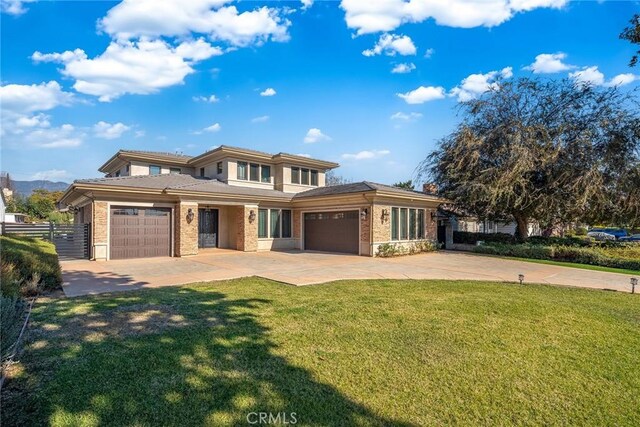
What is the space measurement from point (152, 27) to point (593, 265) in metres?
19.0

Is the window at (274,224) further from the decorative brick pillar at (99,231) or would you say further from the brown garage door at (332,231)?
the decorative brick pillar at (99,231)

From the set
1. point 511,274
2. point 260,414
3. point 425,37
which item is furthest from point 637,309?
point 425,37

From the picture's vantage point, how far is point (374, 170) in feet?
97.0

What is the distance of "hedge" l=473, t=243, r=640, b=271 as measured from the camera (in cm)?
1431

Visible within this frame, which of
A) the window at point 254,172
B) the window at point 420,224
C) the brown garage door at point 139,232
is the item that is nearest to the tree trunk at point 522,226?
the window at point 420,224

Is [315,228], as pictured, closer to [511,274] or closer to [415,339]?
[511,274]

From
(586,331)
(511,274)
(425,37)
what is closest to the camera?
(586,331)

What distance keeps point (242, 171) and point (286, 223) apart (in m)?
4.29

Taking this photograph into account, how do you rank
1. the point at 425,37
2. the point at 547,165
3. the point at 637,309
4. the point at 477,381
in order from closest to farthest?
the point at 477,381 < the point at 637,309 < the point at 425,37 < the point at 547,165

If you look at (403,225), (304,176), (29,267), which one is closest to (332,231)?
(403,225)

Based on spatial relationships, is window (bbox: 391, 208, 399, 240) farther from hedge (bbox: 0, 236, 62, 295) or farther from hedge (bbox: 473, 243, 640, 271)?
hedge (bbox: 0, 236, 62, 295)

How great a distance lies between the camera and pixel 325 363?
13.4 feet

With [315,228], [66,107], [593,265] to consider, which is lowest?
[593,265]

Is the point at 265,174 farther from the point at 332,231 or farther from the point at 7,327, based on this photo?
the point at 7,327
